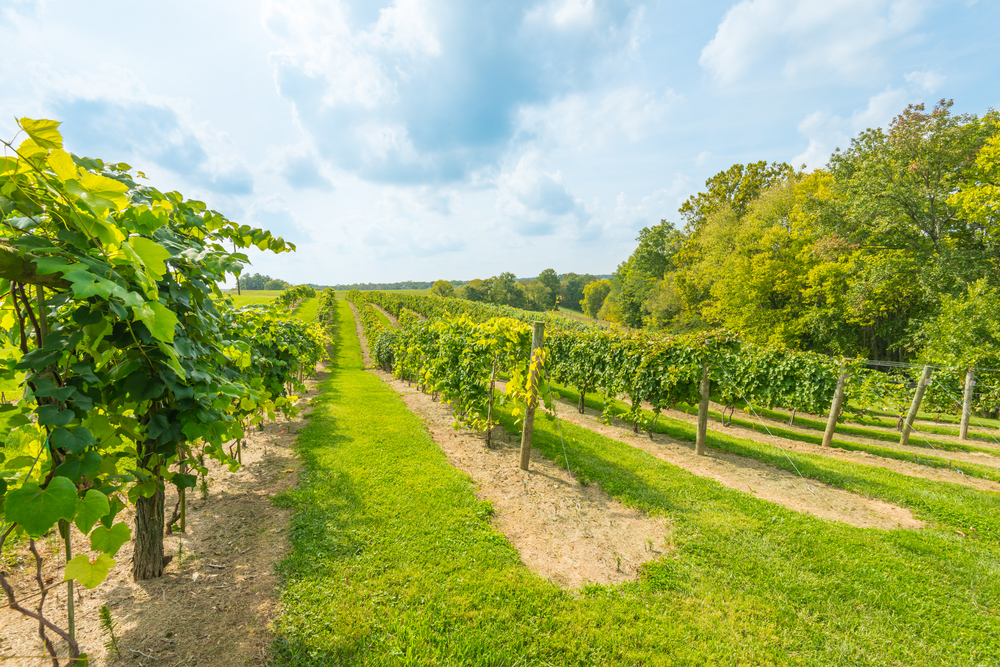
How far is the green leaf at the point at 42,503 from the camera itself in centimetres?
110

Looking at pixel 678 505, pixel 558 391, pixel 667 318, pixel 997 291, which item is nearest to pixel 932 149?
pixel 997 291

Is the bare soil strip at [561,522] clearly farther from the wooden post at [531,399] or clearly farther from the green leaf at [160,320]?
the green leaf at [160,320]

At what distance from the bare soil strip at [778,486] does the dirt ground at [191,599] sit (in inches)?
243

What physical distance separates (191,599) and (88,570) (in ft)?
5.74

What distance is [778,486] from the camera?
18.5 ft

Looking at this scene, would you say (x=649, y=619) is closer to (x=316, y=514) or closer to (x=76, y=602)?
(x=316, y=514)

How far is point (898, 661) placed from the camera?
2.62m

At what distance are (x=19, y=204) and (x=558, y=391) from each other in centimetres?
1274

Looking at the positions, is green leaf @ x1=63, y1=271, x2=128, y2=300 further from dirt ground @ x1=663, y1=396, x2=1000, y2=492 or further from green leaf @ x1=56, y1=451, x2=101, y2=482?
dirt ground @ x1=663, y1=396, x2=1000, y2=492

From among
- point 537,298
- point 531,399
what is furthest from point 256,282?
point 531,399

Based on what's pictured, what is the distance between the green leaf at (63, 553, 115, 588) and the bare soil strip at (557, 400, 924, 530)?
6829mm

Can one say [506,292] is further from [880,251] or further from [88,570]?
[88,570]

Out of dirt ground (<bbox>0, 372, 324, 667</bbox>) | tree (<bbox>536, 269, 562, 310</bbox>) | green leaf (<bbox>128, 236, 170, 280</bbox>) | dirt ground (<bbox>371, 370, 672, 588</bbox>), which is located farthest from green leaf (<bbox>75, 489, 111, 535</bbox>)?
tree (<bbox>536, 269, 562, 310</bbox>)

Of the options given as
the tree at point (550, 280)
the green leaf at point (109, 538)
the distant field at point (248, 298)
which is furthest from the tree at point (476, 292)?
the green leaf at point (109, 538)
